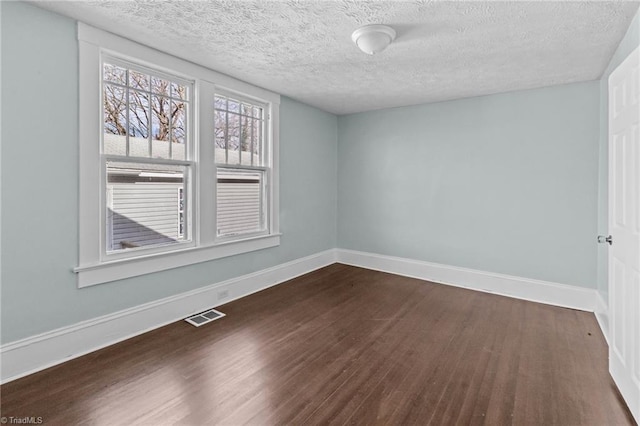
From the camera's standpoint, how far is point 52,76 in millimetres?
2277

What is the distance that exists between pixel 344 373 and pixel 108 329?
6.60ft

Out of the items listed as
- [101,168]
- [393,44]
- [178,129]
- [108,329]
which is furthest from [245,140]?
[108,329]

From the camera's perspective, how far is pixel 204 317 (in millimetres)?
3176

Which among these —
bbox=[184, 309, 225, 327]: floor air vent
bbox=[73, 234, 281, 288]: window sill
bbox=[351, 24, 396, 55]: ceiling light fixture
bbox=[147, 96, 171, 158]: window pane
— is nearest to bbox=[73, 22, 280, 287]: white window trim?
bbox=[73, 234, 281, 288]: window sill

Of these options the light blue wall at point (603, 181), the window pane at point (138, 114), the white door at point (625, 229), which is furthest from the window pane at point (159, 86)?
the light blue wall at point (603, 181)

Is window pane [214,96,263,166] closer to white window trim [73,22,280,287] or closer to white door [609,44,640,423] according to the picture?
white window trim [73,22,280,287]

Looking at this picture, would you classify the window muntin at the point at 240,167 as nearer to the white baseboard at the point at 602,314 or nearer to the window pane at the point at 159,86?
the window pane at the point at 159,86

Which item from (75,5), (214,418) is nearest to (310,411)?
(214,418)

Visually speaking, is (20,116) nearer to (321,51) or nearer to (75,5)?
(75,5)

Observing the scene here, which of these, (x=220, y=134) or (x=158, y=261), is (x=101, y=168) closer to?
(x=158, y=261)

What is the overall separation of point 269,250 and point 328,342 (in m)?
1.80

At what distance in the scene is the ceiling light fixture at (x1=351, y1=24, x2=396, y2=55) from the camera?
238cm

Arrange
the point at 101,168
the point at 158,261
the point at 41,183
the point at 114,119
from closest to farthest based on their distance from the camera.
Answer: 1. the point at 41,183
2. the point at 101,168
3. the point at 114,119
4. the point at 158,261

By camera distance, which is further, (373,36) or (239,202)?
(239,202)
